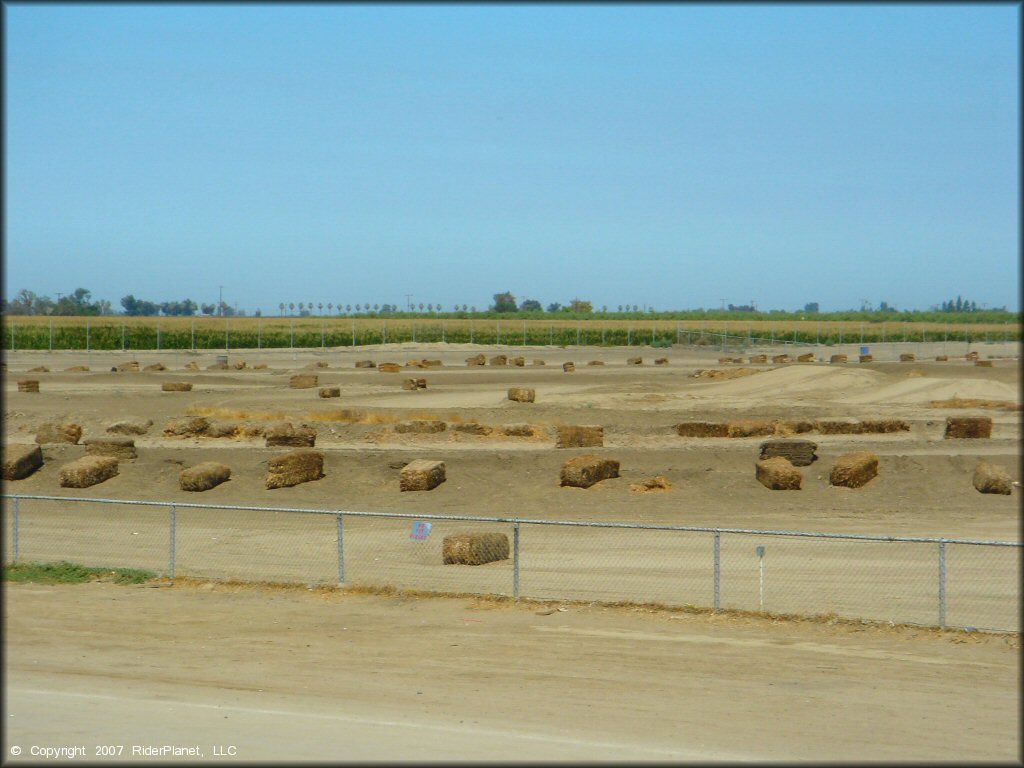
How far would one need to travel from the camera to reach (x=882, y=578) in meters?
18.3

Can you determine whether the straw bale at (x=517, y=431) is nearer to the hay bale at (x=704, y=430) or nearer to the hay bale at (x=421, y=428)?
the hay bale at (x=421, y=428)

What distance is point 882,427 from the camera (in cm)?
3497

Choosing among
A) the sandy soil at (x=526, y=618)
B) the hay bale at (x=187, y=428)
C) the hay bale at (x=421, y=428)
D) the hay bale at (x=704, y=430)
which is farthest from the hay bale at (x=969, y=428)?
the hay bale at (x=187, y=428)

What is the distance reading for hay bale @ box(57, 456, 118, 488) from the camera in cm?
2708

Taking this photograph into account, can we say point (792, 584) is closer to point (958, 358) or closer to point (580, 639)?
point (580, 639)

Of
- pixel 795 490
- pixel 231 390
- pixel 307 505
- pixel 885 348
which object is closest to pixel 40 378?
pixel 231 390

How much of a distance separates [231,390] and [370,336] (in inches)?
1972

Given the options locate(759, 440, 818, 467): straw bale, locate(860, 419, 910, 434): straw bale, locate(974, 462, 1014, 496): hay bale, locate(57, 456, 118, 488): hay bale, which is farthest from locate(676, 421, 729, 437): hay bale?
locate(57, 456, 118, 488): hay bale

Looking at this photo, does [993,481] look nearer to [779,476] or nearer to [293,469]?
[779,476]

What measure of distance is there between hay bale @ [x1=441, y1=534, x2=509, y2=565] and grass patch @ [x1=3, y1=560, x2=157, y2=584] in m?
4.84

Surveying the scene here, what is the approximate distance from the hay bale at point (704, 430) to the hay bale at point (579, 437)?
134 inches

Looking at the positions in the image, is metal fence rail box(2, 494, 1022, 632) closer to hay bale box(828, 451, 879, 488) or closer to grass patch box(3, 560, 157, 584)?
grass patch box(3, 560, 157, 584)

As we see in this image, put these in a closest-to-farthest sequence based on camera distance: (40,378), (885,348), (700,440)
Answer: (700,440), (40,378), (885,348)

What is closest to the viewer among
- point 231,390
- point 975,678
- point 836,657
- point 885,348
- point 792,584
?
point 975,678
